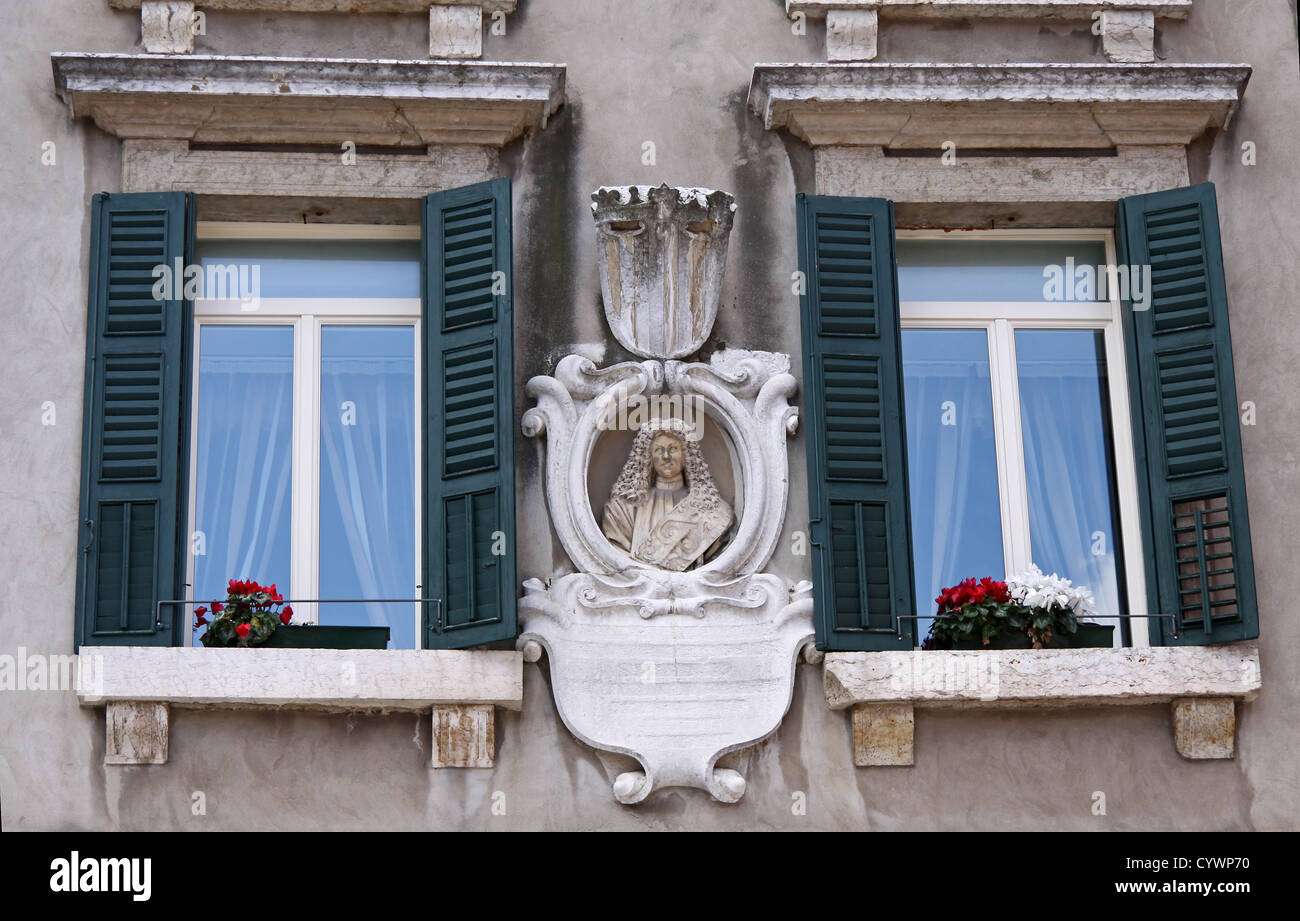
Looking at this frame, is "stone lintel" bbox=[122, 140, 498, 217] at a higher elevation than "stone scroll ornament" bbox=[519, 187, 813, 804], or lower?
higher

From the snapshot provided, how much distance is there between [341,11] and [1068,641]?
14.4 ft

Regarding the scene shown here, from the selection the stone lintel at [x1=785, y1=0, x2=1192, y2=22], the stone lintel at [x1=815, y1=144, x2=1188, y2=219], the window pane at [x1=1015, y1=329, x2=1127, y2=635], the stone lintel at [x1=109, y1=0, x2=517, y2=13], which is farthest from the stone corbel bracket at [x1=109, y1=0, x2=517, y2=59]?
the window pane at [x1=1015, y1=329, x2=1127, y2=635]

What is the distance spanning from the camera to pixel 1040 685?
34.9ft

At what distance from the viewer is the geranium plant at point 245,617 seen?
10.6 m

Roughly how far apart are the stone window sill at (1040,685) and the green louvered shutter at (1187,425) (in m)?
0.21

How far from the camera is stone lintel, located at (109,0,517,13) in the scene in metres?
11.7

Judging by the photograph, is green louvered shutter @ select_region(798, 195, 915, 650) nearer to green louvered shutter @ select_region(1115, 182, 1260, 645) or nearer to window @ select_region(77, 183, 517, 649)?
green louvered shutter @ select_region(1115, 182, 1260, 645)

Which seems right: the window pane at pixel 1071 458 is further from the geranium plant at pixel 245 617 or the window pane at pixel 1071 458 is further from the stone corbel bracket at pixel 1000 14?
the geranium plant at pixel 245 617

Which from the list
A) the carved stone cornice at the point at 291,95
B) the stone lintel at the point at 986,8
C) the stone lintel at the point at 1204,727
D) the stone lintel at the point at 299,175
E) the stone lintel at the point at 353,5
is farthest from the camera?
the stone lintel at the point at 986,8

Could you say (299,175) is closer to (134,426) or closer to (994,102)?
(134,426)

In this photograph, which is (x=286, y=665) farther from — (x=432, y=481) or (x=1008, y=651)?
(x=1008, y=651)

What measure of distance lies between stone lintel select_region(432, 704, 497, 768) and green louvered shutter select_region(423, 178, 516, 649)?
0.28m

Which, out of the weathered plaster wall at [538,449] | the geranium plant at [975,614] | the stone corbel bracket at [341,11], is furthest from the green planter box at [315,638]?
the stone corbel bracket at [341,11]

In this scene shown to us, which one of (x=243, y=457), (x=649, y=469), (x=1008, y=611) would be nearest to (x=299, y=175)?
(x=243, y=457)
